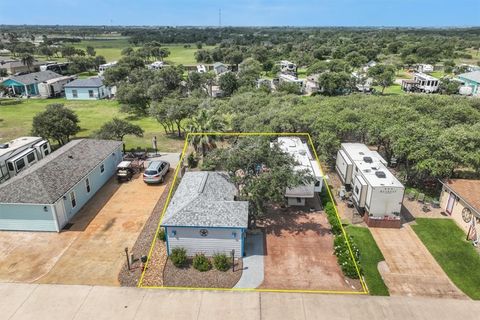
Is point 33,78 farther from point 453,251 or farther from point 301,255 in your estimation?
point 453,251

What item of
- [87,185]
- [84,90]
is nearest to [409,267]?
[87,185]

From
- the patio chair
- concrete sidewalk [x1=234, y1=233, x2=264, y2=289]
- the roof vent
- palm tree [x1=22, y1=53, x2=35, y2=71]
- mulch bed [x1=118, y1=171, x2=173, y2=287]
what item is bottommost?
mulch bed [x1=118, y1=171, x2=173, y2=287]

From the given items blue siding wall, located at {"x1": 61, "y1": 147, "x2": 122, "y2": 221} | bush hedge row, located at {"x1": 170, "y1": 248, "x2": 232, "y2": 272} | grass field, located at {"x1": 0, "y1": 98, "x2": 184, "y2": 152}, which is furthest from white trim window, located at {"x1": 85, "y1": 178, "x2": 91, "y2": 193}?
grass field, located at {"x1": 0, "y1": 98, "x2": 184, "y2": 152}

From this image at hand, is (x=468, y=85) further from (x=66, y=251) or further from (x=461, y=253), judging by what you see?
(x=66, y=251)

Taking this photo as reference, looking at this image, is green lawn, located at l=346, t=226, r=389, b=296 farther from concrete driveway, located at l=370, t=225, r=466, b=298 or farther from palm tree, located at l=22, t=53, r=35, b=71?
palm tree, located at l=22, t=53, r=35, b=71

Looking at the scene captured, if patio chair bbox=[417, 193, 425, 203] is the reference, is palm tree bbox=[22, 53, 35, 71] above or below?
above

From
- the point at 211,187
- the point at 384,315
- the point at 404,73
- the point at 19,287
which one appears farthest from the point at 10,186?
the point at 404,73
